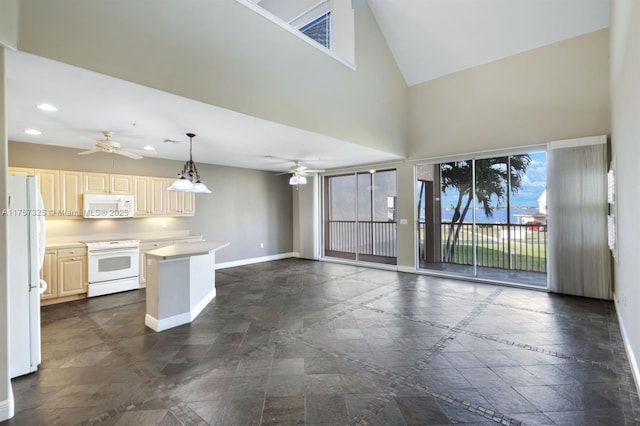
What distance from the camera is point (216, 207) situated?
7152mm

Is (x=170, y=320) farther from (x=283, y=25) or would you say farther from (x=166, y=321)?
(x=283, y=25)

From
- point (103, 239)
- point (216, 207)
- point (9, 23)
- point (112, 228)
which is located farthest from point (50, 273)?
point (9, 23)

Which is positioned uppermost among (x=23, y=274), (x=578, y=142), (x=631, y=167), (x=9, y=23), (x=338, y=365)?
(x=9, y=23)

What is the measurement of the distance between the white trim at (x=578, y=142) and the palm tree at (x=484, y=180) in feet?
3.23

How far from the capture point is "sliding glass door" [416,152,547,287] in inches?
231

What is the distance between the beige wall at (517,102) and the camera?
4.57 m

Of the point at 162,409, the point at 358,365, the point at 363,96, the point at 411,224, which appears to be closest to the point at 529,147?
the point at 411,224

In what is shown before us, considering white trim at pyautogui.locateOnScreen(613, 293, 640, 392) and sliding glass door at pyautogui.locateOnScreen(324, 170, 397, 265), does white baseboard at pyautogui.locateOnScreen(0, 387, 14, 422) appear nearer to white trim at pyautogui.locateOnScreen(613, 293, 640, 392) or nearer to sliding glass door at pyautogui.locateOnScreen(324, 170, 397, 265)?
white trim at pyautogui.locateOnScreen(613, 293, 640, 392)

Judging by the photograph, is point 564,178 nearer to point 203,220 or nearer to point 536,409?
point 536,409

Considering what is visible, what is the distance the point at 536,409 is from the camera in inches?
79.3

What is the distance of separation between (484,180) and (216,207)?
244 inches

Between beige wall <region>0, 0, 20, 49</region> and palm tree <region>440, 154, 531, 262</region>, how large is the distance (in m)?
6.36

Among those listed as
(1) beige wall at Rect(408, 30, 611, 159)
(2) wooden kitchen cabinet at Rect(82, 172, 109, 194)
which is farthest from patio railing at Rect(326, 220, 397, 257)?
(2) wooden kitchen cabinet at Rect(82, 172, 109, 194)

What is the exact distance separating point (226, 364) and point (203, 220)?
189 inches
